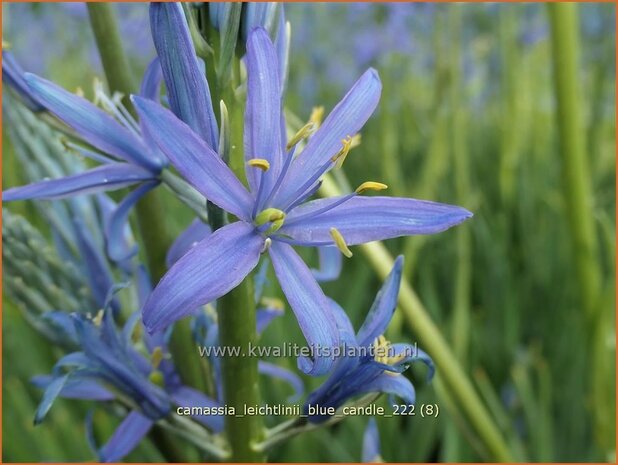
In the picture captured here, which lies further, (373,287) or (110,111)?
(373,287)

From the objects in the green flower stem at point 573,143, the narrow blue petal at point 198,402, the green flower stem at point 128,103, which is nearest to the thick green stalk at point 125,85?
the green flower stem at point 128,103

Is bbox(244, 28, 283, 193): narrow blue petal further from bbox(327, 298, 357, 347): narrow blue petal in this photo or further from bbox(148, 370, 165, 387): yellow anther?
bbox(148, 370, 165, 387): yellow anther

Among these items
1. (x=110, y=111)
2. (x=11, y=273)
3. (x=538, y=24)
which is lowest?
(x=11, y=273)

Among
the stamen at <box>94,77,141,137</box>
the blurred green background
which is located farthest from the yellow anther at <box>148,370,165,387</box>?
the blurred green background

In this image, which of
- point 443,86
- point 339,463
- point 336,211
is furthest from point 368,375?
point 443,86

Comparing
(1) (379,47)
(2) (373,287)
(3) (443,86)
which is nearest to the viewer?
(3) (443,86)

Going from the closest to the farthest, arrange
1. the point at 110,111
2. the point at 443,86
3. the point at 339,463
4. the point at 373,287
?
the point at 110,111
the point at 339,463
the point at 443,86
the point at 373,287

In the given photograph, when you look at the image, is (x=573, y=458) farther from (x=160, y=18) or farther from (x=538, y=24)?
(x=538, y=24)

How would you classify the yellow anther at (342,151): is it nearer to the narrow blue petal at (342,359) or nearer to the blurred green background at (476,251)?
the narrow blue petal at (342,359)
